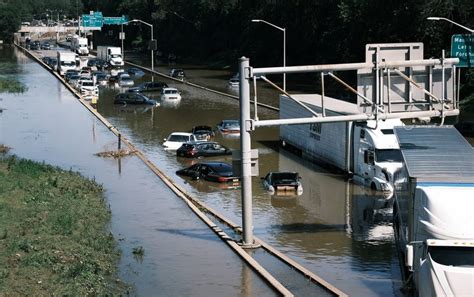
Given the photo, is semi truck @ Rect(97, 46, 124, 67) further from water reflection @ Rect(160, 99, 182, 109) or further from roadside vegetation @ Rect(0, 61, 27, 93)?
water reflection @ Rect(160, 99, 182, 109)

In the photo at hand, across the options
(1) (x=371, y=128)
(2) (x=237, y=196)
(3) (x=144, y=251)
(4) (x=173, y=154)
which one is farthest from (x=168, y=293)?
(4) (x=173, y=154)

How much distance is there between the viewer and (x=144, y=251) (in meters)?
26.8

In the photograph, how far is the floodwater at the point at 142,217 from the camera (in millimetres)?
23359

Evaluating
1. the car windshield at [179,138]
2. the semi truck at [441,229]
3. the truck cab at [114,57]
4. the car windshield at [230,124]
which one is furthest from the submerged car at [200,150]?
the truck cab at [114,57]

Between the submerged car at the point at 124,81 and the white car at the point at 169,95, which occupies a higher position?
the submerged car at the point at 124,81

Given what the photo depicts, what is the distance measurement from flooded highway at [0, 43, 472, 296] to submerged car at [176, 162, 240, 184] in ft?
1.92

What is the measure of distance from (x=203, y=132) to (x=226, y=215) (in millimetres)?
21843

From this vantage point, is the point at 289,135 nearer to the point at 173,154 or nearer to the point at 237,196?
the point at 173,154

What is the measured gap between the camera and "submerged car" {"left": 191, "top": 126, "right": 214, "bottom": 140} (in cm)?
5352

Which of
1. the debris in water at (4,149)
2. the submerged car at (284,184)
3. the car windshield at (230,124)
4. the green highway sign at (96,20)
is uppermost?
the green highway sign at (96,20)

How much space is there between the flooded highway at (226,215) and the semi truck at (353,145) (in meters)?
0.74

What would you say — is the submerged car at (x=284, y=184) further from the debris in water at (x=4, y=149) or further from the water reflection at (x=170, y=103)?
the water reflection at (x=170, y=103)

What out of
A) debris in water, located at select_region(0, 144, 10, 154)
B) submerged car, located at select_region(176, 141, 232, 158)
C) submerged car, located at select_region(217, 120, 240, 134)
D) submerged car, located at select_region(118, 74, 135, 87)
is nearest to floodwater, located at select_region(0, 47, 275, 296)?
debris in water, located at select_region(0, 144, 10, 154)

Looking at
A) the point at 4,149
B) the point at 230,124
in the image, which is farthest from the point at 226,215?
the point at 230,124
